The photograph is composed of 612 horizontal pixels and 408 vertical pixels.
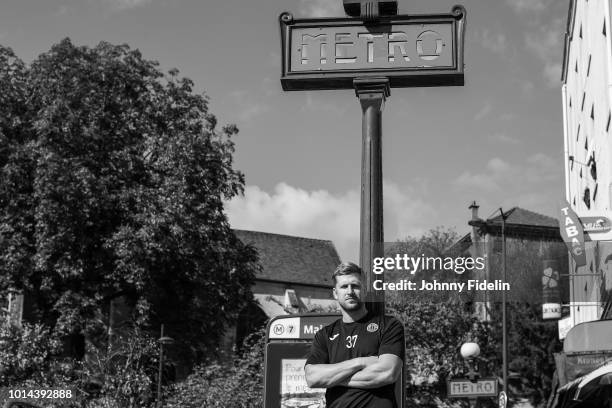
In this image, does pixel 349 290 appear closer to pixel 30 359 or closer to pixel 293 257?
pixel 30 359

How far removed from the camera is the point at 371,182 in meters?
5.64

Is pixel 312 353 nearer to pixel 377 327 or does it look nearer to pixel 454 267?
pixel 377 327

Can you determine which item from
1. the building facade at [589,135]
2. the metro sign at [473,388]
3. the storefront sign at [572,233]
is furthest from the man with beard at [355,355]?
the metro sign at [473,388]

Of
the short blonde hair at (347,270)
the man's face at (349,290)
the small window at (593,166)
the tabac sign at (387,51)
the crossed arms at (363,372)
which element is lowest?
the crossed arms at (363,372)

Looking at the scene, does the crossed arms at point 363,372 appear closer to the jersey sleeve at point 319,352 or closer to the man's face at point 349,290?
the jersey sleeve at point 319,352

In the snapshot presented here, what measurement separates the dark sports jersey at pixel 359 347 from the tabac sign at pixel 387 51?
176cm

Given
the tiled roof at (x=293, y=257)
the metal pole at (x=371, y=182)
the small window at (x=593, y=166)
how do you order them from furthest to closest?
the tiled roof at (x=293, y=257)
the small window at (x=593, y=166)
the metal pole at (x=371, y=182)

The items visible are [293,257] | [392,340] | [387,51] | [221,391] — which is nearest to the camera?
[392,340]

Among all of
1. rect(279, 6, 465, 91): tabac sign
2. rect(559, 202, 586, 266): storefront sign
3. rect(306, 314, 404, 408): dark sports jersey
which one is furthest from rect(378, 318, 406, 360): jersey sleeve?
rect(559, 202, 586, 266): storefront sign

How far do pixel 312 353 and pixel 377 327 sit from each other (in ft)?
1.32

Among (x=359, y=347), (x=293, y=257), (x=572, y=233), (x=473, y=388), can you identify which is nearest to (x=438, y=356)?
(x=473, y=388)

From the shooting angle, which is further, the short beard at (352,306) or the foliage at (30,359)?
the foliage at (30,359)

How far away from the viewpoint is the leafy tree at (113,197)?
3094cm

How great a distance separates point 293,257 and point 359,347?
68298 mm
